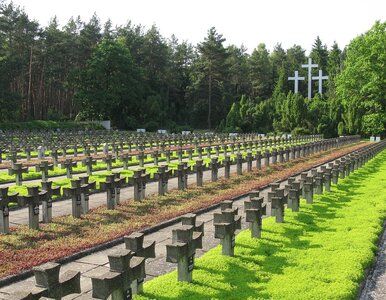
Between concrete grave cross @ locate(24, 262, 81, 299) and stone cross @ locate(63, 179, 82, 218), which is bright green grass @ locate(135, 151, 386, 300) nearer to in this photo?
concrete grave cross @ locate(24, 262, 81, 299)

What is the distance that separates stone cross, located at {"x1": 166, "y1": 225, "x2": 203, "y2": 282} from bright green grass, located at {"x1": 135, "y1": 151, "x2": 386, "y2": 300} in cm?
17

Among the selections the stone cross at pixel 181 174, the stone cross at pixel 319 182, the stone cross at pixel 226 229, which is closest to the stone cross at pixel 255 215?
the stone cross at pixel 226 229

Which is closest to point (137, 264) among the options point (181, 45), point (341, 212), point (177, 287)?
point (177, 287)

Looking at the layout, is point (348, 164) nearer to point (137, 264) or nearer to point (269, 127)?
point (137, 264)

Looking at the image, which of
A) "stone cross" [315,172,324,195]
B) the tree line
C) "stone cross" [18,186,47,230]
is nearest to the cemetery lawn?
"stone cross" [18,186,47,230]

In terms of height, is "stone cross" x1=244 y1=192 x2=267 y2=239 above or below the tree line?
below

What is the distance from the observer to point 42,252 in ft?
Result: 25.4

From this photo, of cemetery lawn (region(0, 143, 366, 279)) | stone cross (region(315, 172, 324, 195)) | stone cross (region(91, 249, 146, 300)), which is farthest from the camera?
stone cross (region(315, 172, 324, 195))

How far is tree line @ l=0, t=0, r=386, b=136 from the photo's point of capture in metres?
53.7

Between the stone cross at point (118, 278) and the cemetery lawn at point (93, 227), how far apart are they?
2.36 meters

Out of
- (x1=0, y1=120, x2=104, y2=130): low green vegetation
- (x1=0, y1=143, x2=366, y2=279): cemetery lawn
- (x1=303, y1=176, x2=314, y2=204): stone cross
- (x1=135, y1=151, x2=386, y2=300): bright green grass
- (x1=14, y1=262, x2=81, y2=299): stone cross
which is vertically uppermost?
(x1=0, y1=120, x2=104, y2=130): low green vegetation

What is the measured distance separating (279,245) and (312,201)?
15.6 ft

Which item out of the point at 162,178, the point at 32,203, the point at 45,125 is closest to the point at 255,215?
the point at 32,203

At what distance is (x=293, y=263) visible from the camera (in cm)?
739
